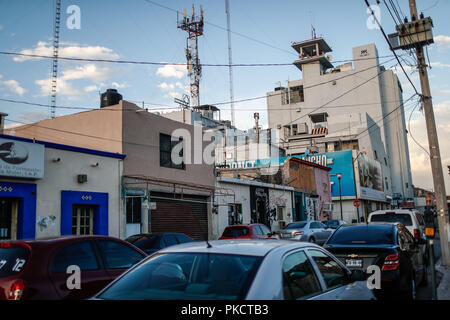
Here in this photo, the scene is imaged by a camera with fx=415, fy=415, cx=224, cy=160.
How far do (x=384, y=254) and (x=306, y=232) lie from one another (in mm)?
12936

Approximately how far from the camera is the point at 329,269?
179 inches

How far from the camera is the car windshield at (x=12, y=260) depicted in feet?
16.5

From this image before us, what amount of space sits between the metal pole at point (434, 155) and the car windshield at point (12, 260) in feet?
40.5

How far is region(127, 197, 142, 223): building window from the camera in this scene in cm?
1645

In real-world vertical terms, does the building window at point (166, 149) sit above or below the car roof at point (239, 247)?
above

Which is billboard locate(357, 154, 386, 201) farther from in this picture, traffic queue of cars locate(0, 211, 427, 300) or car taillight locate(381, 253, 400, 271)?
car taillight locate(381, 253, 400, 271)

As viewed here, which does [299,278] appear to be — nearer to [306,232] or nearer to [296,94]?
[306,232]

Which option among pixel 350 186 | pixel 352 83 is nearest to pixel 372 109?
pixel 352 83

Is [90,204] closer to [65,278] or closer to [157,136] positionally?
[157,136]

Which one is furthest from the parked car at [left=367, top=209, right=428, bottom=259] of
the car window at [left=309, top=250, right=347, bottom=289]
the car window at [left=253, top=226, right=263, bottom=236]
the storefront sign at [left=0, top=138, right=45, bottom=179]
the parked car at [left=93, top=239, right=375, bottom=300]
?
the storefront sign at [left=0, top=138, right=45, bottom=179]

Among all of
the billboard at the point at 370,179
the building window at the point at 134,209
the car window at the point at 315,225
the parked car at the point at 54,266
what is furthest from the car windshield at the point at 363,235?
the billboard at the point at 370,179

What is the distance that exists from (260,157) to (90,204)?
124 ft

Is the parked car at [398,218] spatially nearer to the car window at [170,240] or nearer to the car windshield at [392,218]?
the car windshield at [392,218]

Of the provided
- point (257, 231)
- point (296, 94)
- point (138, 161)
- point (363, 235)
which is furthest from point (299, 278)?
point (296, 94)
